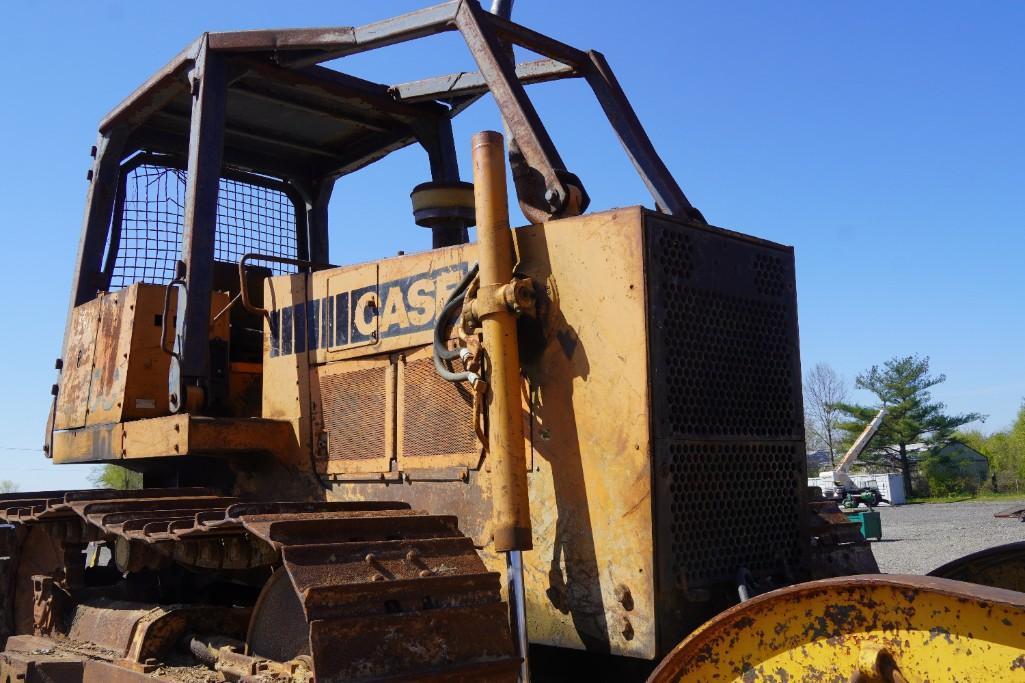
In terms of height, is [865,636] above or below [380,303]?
below

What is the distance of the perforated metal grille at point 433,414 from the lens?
4398mm

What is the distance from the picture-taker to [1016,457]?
2029 inches

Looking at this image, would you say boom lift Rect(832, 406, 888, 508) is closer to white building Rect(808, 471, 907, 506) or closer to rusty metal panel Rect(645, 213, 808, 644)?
white building Rect(808, 471, 907, 506)

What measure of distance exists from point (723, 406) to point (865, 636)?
1560 millimetres

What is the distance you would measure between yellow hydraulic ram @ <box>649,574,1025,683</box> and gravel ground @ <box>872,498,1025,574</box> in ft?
33.4

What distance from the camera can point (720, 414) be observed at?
4.02m

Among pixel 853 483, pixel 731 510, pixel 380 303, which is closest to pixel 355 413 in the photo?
pixel 380 303

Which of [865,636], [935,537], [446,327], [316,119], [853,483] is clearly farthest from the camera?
[853,483]

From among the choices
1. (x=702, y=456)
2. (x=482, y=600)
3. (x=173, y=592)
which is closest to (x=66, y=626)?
(x=173, y=592)

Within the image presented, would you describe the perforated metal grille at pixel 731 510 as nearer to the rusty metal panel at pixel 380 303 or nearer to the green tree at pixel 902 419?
the rusty metal panel at pixel 380 303

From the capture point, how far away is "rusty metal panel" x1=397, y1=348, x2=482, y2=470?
4391 mm

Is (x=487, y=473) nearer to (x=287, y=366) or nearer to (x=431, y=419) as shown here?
(x=431, y=419)

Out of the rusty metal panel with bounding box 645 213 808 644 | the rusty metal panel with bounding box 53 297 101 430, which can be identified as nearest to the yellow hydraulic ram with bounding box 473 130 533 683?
the rusty metal panel with bounding box 645 213 808 644

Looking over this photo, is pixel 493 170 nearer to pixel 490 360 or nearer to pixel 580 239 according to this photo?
pixel 580 239
